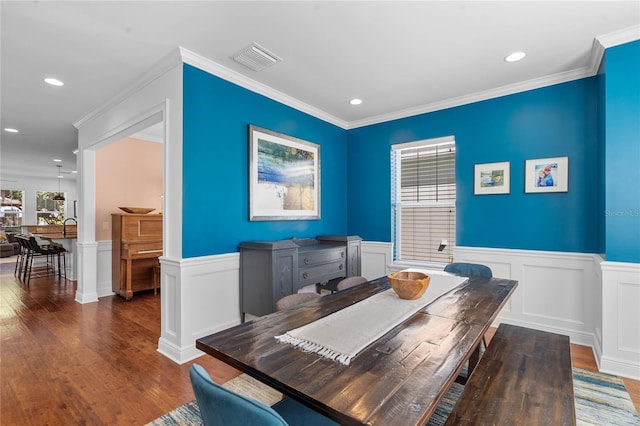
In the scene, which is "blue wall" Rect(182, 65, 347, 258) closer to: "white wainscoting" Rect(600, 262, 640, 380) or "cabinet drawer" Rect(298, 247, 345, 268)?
"cabinet drawer" Rect(298, 247, 345, 268)

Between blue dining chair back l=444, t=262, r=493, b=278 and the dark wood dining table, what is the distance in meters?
1.18

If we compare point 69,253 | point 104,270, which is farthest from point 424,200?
point 69,253

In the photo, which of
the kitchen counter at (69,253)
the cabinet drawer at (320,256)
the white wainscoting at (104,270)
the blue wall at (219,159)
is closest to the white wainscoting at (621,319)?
the cabinet drawer at (320,256)

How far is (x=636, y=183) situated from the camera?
243cm

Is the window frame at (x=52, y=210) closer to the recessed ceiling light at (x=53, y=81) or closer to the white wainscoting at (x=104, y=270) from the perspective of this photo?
the white wainscoting at (x=104, y=270)

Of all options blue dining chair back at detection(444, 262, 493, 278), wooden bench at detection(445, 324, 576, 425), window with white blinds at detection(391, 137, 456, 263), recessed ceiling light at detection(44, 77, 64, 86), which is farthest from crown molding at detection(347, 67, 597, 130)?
recessed ceiling light at detection(44, 77, 64, 86)

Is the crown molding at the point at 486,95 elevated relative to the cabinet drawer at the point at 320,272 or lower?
elevated

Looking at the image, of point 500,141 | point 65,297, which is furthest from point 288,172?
point 65,297

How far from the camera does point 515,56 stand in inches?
110

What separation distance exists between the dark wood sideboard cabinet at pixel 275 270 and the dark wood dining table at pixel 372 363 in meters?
1.25

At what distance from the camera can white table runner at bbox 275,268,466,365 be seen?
121 cm

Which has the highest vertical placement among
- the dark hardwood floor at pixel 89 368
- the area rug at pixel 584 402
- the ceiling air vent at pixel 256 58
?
the ceiling air vent at pixel 256 58

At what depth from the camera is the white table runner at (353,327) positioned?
1210 millimetres

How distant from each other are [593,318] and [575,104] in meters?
2.17
